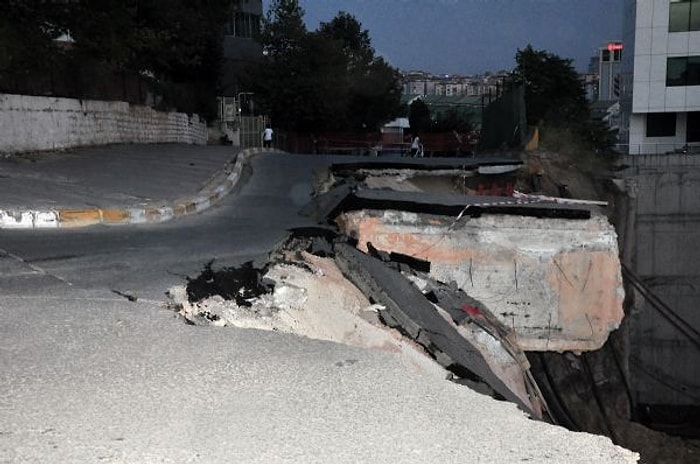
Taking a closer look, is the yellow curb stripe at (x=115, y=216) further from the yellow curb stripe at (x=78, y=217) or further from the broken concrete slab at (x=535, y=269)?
the broken concrete slab at (x=535, y=269)

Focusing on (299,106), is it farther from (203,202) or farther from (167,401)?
(167,401)

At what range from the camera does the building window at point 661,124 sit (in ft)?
123

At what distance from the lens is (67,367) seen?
3729 mm

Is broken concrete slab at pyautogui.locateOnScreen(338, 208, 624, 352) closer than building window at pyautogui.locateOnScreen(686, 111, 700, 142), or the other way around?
broken concrete slab at pyautogui.locateOnScreen(338, 208, 624, 352)

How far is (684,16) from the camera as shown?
115 feet

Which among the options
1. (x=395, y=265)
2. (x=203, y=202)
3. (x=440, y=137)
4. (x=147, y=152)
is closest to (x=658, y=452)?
(x=395, y=265)

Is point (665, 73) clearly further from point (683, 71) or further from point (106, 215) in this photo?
point (106, 215)

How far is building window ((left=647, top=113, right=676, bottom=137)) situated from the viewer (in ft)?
123

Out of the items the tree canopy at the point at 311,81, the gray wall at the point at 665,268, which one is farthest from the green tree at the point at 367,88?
the gray wall at the point at 665,268

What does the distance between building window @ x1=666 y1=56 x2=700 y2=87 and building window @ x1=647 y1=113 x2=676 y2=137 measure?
2.06 metres

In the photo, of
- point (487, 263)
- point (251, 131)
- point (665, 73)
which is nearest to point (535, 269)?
point (487, 263)

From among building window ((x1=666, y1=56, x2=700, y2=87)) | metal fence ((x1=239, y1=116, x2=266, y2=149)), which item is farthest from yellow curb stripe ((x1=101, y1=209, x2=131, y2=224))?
building window ((x1=666, y1=56, x2=700, y2=87))

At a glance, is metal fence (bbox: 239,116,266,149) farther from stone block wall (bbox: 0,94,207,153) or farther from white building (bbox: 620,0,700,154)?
white building (bbox: 620,0,700,154)

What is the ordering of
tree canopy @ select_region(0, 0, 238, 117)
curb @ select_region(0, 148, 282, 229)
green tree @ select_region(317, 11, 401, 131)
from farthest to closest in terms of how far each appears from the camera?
green tree @ select_region(317, 11, 401, 131)
tree canopy @ select_region(0, 0, 238, 117)
curb @ select_region(0, 148, 282, 229)
